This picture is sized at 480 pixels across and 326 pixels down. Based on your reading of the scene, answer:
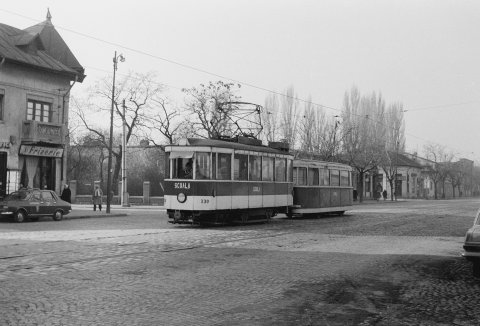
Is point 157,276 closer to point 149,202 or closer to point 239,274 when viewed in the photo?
point 239,274

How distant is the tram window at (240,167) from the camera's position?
2064cm

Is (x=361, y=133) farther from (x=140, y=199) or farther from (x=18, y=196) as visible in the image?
(x=18, y=196)

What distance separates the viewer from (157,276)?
351 inches

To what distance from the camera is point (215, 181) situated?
1956 centimetres

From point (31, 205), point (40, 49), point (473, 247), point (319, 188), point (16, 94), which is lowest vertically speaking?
point (473, 247)

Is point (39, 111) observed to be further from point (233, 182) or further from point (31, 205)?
point (233, 182)

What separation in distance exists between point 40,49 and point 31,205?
38.8 feet

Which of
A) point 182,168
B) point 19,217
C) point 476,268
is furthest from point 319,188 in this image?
point 476,268

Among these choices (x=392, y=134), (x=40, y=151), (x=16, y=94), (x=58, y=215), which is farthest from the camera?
(x=392, y=134)

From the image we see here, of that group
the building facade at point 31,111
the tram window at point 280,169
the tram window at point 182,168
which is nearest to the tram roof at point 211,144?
the tram window at point 182,168

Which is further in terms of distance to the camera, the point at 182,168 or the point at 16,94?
the point at 16,94

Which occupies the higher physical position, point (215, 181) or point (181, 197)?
point (215, 181)

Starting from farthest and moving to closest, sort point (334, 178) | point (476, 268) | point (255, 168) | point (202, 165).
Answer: point (334, 178), point (255, 168), point (202, 165), point (476, 268)

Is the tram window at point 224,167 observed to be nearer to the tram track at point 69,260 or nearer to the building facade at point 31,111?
the tram track at point 69,260
